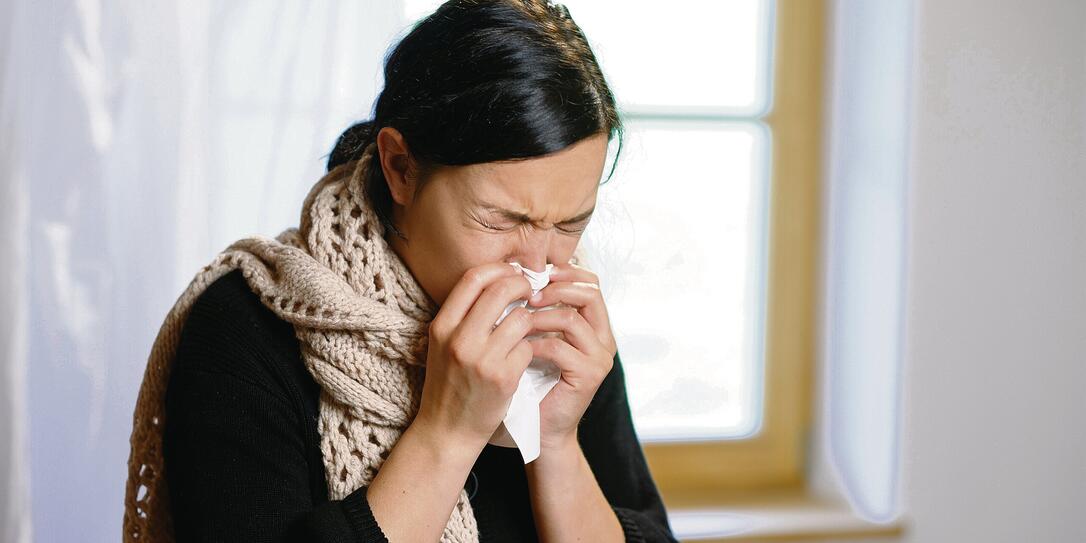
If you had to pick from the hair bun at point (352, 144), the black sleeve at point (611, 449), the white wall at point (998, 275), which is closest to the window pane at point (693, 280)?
the white wall at point (998, 275)

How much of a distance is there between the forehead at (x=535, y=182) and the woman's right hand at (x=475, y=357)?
0.07 meters

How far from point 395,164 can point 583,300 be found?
9.1 inches

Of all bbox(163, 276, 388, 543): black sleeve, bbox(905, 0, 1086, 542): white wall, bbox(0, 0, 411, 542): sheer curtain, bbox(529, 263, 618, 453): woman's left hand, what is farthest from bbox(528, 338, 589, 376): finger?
bbox(905, 0, 1086, 542): white wall

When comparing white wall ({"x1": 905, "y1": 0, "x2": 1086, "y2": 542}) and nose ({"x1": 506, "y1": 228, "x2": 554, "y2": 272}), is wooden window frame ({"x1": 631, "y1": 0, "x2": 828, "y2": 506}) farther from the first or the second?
nose ({"x1": 506, "y1": 228, "x2": 554, "y2": 272})

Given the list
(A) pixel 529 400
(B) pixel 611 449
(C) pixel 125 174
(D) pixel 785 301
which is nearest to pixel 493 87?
(A) pixel 529 400

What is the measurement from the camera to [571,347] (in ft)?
3.22

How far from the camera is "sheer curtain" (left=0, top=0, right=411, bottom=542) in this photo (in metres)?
1.50

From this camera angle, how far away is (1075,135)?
1.83m

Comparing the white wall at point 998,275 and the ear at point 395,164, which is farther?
the white wall at point 998,275

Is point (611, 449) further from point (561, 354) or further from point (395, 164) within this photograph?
point (395, 164)

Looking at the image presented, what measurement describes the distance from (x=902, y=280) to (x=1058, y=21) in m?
0.55

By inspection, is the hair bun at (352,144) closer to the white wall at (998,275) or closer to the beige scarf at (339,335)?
the beige scarf at (339,335)

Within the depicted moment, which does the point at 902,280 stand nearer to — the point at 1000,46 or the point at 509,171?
the point at 1000,46

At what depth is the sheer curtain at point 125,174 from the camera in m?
1.50
